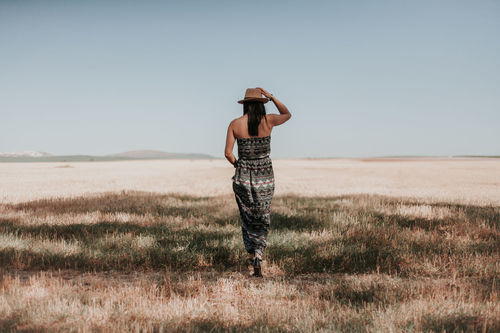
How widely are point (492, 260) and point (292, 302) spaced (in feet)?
13.3

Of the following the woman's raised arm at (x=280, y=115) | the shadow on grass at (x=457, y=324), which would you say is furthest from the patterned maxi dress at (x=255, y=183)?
the shadow on grass at (x=457, y=324)

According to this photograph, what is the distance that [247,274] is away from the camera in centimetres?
564

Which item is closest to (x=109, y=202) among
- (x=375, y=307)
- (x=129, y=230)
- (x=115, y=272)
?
(x=129, y=230)

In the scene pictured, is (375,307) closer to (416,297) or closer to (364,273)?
(416,297)

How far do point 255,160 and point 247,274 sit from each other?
1858mm

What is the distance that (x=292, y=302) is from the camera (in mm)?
4184

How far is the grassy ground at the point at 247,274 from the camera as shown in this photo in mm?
3721

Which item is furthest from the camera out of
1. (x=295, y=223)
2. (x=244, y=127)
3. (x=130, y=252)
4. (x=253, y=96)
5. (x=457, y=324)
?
(x=295, y=223)

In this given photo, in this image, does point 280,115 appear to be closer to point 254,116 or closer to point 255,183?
point 254,116

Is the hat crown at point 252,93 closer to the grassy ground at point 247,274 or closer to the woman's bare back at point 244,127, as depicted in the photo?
the woman's bare back at point 244,127

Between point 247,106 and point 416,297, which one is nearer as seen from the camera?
point 416,297

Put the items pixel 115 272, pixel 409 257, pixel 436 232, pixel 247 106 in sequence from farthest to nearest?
pixel 436 232 < pixel 409 257 < pixel 115 272 < pixel 247 106

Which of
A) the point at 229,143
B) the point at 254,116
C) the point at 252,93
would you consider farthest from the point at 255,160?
the point at 252,93

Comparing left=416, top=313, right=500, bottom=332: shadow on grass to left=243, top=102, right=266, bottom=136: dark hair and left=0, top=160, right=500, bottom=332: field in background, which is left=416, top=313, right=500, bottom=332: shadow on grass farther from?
left=243, top=102, right=266, bottom=136: dark hair
